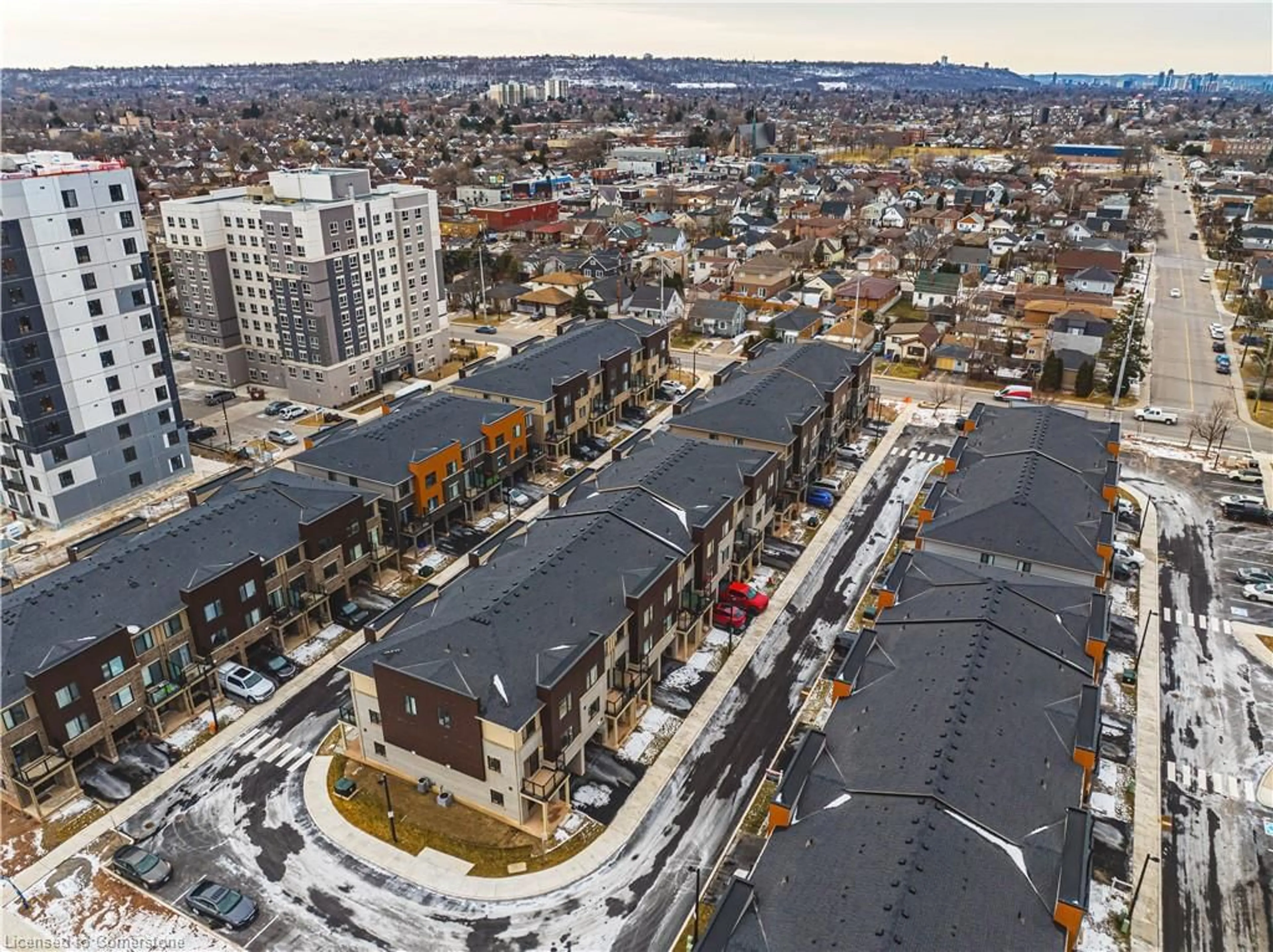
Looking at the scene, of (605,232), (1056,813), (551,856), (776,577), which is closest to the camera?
(1056,813)

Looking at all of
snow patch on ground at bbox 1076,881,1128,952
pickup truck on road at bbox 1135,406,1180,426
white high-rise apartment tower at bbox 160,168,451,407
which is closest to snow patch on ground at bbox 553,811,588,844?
snow patch on ground at bbox 1076,881,1128,952

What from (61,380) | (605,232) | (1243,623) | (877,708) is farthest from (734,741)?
(605,232)

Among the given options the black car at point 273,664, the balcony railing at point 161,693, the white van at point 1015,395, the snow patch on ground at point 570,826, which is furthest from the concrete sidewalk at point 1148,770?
the balcony railing at point 161,693

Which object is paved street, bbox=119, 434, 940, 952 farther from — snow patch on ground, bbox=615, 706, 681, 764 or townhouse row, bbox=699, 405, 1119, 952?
townhouse row, bbox=699, 405, 1119, 952

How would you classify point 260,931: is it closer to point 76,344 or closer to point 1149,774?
point 1149,774

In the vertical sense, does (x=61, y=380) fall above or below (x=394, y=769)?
above

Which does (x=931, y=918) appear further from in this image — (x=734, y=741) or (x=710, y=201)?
(x=710, y=201)
